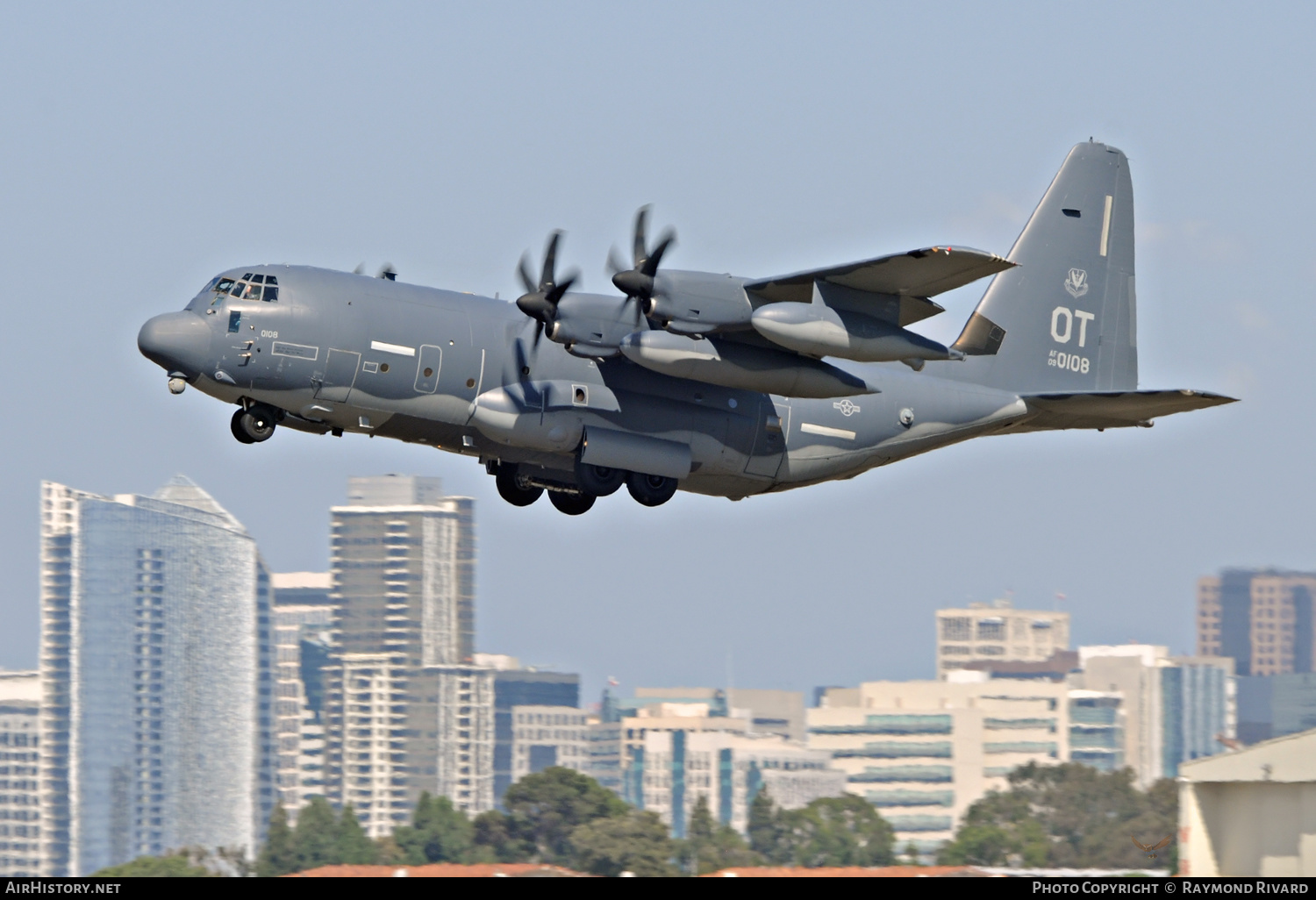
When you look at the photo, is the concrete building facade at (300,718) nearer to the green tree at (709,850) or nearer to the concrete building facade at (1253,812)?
the green tree at (709,850)

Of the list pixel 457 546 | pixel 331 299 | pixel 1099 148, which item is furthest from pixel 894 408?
pixel 457 546

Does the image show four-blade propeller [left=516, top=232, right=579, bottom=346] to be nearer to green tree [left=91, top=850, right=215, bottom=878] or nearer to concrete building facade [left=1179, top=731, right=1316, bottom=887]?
concrete building facade [left=1179, top=731, right=1316, bottom=887]

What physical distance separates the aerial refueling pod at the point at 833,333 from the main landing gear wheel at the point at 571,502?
4578mm

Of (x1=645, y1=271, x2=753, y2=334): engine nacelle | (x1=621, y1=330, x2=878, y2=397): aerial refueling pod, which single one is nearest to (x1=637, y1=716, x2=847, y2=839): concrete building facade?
(x1=621, y1=330, x2=878, y2=397): aerial refueling pod

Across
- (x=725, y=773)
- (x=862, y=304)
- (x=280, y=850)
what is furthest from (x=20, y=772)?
(x=862, y=304)

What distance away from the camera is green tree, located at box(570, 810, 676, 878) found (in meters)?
50.5

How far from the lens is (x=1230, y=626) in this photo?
165m

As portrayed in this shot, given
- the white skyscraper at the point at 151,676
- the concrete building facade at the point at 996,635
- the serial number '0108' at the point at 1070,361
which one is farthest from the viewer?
the concrete building facade at the point at 996,635

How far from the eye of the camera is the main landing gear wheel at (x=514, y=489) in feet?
82.9

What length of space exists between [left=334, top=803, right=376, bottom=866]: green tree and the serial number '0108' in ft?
120

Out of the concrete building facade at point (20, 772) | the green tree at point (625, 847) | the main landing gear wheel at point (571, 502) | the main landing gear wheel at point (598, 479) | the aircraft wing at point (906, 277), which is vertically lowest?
the concrete building facade at point (20, 772)

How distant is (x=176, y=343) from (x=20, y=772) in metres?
108

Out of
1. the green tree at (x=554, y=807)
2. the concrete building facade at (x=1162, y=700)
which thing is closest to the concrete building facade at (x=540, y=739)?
the concrete building facade at (x=1162, y=700)
